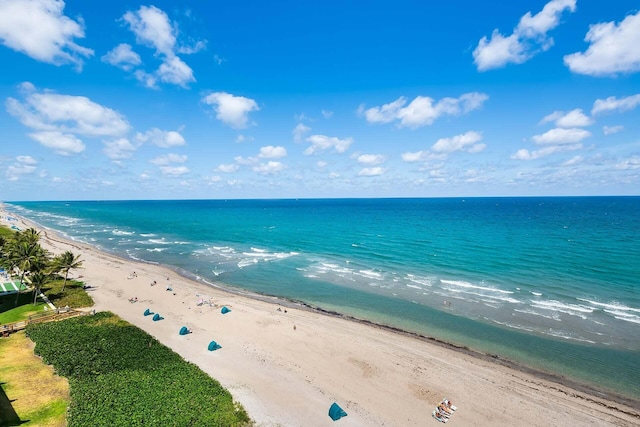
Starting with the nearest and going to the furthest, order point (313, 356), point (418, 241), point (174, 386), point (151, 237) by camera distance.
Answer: point (174, 386) → point (313, 356) → point (418, 241) → point (151, 237)

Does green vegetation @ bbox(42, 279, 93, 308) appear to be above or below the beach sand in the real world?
above

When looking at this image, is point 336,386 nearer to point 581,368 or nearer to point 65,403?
point 65,403

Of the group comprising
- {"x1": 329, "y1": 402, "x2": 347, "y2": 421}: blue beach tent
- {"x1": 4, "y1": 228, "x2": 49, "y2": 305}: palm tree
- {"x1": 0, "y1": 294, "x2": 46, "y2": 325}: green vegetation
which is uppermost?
{"x1": 4, "y1": 228, "x2": 49, "y2": 305}: palm tree

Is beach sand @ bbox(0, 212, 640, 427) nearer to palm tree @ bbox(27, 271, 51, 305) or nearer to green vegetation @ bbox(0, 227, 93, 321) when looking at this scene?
green vegetation @ bbox(0, 227, 93, 321)

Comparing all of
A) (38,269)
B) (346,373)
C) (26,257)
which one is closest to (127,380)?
(346,373)

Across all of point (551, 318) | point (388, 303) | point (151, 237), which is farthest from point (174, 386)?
point (151, 237)

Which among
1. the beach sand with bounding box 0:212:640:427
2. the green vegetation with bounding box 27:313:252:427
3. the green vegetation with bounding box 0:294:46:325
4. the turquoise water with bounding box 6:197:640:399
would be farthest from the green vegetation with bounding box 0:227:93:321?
the turquoise water with bounding box 6:197:640:399

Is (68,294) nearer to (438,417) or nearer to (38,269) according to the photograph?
(38,269)
